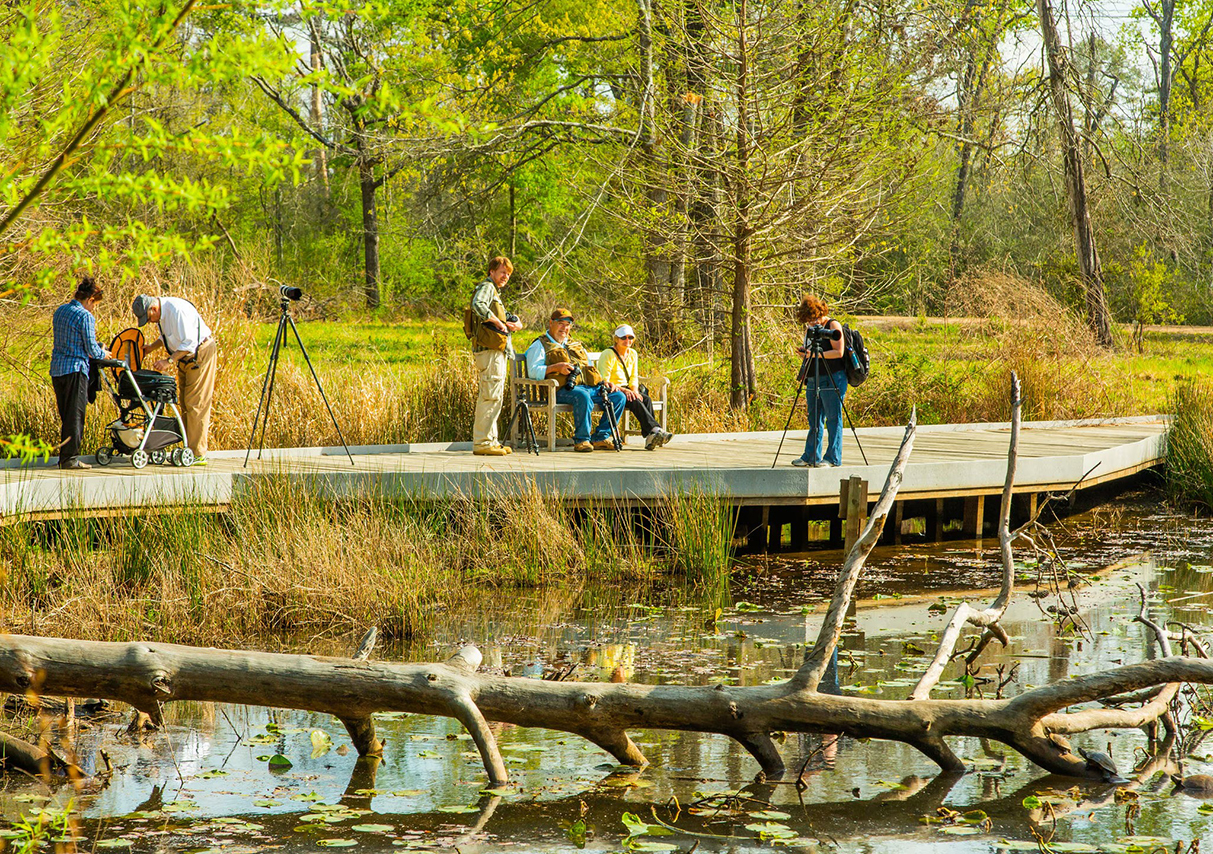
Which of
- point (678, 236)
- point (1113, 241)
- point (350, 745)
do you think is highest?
point (1113, 241)

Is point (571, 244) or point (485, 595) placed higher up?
point (571, 244)

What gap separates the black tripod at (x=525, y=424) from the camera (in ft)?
36.0

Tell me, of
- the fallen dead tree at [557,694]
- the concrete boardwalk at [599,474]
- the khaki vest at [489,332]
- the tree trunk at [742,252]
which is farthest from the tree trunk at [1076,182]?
the fallen dead tree at [557,694]

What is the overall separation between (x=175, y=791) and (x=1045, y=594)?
5.93m

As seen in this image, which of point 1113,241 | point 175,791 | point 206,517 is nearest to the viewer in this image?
point 175,791

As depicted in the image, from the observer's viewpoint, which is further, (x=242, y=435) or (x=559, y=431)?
(x=559, y=431)

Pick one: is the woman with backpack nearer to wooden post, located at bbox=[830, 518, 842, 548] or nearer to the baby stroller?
wooden post, located at bbox=[830, 518, 842, 548]

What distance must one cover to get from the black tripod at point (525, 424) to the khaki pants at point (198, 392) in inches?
Answer: 103

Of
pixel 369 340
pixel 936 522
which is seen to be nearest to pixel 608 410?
pixel 936 522

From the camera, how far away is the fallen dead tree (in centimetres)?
467

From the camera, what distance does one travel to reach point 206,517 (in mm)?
7992

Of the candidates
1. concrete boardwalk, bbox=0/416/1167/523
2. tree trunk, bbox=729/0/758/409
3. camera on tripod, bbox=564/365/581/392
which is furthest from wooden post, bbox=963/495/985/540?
camera on tripod, bbox=564/365/581/392

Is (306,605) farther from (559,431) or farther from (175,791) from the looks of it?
(559,431)

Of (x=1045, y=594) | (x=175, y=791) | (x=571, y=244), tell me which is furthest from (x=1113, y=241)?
(x=175, y=791)
